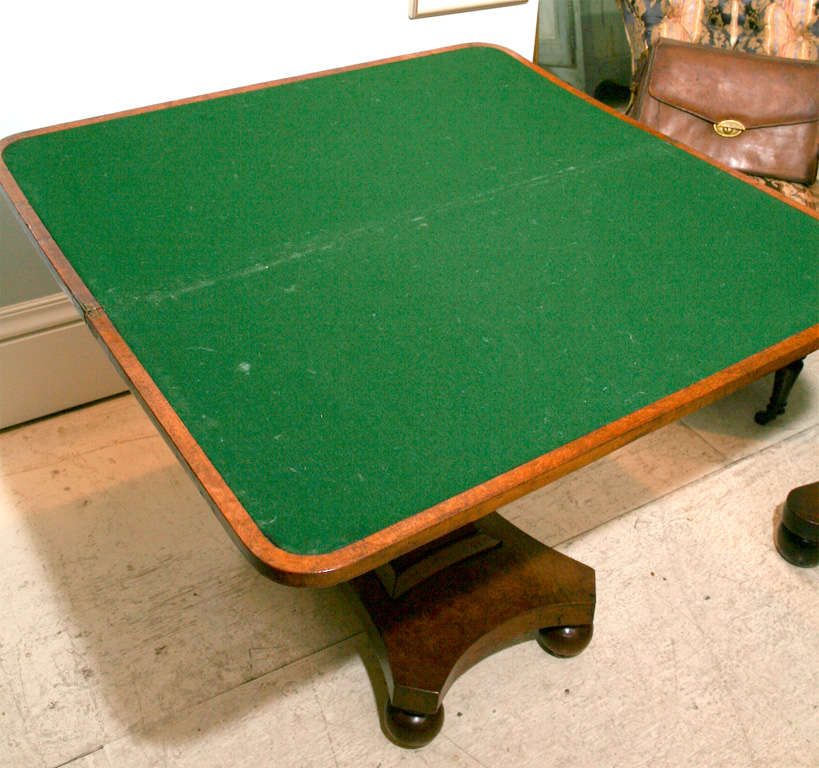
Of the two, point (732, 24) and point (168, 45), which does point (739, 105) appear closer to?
point (732, 24)

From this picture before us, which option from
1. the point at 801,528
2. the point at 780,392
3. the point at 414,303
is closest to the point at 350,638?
the point at 414,303

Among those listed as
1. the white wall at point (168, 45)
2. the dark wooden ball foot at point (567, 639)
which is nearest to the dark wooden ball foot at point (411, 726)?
the dark wooden ball foot at point (567, 639)

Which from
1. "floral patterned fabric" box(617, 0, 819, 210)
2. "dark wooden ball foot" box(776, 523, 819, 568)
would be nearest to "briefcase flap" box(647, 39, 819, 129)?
"floral patterned fabric" box(617, 0, 819, 210)

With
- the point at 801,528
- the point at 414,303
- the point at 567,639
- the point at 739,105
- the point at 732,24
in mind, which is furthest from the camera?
the point at 732,24

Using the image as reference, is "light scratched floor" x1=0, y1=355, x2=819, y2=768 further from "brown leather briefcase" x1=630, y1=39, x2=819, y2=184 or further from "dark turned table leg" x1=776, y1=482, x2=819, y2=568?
"brown leather briefcase" x1=630, y1=39, x2=819, y2=184

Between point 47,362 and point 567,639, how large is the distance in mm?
1261

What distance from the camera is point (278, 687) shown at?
A: 1.54 m

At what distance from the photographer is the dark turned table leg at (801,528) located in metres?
1.68

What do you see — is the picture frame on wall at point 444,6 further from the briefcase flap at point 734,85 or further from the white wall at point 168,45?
the briefcase flap at point 734,85

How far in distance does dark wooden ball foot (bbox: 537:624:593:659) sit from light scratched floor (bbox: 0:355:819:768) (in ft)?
0.10

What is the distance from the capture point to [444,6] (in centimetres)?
198

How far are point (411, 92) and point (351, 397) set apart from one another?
0.88m

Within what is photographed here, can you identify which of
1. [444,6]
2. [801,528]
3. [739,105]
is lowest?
[801,528]

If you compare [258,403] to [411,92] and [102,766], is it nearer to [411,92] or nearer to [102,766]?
[102,766]
